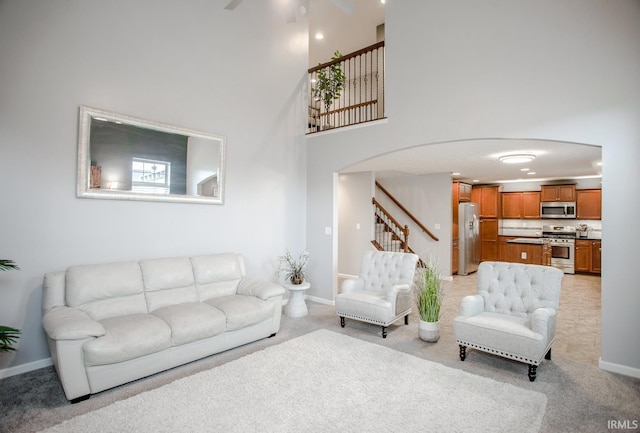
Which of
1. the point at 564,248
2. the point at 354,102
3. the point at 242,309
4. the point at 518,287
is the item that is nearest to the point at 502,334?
the point at 518,287

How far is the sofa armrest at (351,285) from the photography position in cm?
435

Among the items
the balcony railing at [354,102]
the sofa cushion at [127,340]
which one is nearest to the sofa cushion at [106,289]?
the sofa cushion at [127,340]

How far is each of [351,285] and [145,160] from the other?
2.91 meters

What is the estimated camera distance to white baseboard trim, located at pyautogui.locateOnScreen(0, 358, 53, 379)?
2.86 metres

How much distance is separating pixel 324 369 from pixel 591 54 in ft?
12.8

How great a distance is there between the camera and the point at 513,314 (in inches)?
131

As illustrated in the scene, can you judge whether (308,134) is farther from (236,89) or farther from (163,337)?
(163,337)

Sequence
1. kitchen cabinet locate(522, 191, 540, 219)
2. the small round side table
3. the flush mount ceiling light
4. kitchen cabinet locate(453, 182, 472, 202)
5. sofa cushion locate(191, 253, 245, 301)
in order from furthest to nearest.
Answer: kitchen cabinet locate(522, 191, 540, 219) → kitchen cabinet locate(453, 182, 472, 202) → the flush mount ceiling light → the small round side table → sofa cushion locate(191, 253, 245, 301)

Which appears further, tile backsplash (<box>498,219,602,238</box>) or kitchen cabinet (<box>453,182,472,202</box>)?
tile backsplash (<box>498,219,602,238</box>)

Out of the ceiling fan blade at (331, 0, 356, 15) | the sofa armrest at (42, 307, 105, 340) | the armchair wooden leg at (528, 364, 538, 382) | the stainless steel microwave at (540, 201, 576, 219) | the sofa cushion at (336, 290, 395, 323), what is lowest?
the armchair wooden leg at (528, 364, 538, 382)

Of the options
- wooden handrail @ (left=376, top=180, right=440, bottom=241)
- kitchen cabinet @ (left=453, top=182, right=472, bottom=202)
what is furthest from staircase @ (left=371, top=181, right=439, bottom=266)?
kitchen cabinet @ (left=453, top=182, right=472, bottom=202)

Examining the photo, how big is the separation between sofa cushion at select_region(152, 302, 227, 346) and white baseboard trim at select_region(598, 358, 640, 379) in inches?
141

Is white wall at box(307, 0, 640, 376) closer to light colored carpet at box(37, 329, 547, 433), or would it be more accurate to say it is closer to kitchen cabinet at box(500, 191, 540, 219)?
light colored carpet at box(37, 329, 547, 433)

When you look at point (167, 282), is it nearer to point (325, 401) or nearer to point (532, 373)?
point (325, 401)
